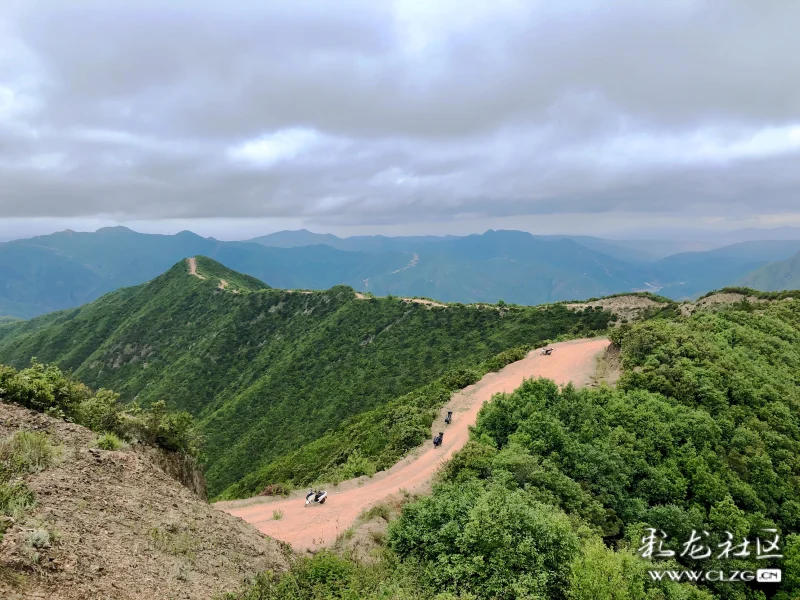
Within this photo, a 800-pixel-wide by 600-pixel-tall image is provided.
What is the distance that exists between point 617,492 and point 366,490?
13.5 m

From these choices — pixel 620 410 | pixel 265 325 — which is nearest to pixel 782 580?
pixel 620 410

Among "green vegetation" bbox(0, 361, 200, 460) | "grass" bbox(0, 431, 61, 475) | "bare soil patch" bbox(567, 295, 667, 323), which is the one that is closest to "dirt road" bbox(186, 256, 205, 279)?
"bare soil patch" bbox(567, 295, 667, 323)

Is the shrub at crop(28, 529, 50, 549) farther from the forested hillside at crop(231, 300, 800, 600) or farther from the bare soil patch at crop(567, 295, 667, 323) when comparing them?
the bare soil patch at crop(567, 295, 667, 323)

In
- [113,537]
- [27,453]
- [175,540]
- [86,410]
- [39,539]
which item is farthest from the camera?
[86,410]

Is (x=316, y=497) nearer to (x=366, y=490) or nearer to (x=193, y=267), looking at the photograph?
(x=366, y=490)

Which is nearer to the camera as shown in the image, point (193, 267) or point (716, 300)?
point (716, 300)

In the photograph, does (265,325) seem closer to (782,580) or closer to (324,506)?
(324,506)

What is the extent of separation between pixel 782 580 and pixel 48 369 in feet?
108

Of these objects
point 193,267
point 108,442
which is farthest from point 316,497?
point 193,267

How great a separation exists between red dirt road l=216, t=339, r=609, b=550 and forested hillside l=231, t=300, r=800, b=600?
3130 mm

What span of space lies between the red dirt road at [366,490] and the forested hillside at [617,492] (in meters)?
3.13

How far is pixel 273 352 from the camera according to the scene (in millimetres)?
78750

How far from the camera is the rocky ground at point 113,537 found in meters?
8.10

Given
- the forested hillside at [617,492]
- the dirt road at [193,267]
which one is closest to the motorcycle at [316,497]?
the forested hillside at [617,492]
